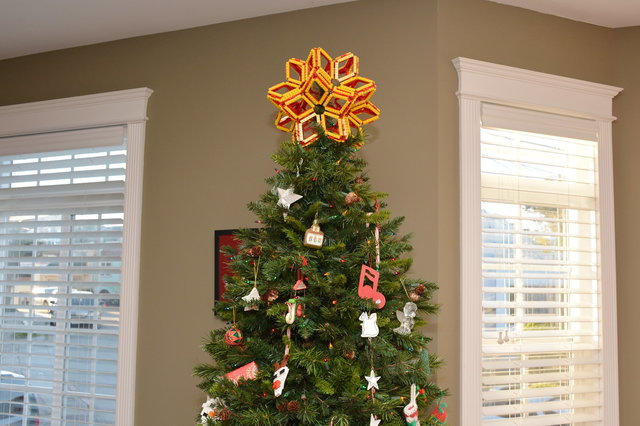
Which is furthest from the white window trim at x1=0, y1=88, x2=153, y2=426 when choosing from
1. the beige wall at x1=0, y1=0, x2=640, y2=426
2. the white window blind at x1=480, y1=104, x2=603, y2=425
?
the white window blind at x1=480, y1=104, x2=603, y2=425

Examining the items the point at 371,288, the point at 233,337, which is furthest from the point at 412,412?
the point at 233,337

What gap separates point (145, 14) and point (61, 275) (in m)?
1.47

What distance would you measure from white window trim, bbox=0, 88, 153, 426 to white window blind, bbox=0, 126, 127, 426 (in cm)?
6

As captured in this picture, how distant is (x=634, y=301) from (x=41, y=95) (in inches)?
132

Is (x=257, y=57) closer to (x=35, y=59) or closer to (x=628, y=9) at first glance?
(x=35, y=59)

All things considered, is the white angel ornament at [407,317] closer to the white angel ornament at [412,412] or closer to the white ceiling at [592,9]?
the white angel ornament at [412,412]

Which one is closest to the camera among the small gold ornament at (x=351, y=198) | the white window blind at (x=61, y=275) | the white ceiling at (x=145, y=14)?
the small gold ornament at (x=351, y=198)

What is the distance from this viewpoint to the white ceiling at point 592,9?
118 inches

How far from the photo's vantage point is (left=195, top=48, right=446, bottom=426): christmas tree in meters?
2.11

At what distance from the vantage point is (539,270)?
9.99ft

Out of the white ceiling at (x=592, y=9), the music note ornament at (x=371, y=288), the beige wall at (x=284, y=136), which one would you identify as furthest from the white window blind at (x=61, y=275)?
the white ceiling at (x=592, y=9)

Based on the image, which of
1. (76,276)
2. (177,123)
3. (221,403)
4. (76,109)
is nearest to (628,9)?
(177,123)

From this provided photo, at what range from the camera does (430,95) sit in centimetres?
289

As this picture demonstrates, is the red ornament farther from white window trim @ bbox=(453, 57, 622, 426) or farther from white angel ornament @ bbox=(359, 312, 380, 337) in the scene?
white window trim @ bbox=(453, 57, 622, 426)
